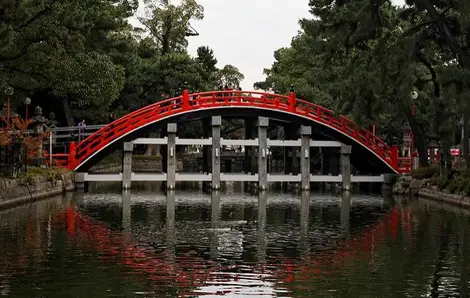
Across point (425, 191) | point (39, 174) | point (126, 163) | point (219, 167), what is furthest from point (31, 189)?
point (425, 191)

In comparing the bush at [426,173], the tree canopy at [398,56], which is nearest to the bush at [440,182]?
the bush at [426,173]

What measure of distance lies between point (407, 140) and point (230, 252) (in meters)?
29.1

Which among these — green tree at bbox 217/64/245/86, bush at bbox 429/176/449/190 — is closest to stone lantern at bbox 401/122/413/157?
bush at bbox 429/176/449/190

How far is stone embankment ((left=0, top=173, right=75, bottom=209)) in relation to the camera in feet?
88.4

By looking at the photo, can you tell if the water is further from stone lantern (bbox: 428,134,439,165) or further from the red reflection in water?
stone lantern (bbox: 428,134,439,165)

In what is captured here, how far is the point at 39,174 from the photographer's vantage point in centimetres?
3275

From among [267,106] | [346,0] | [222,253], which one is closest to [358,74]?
[346,0]

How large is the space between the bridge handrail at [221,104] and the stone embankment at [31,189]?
9.71 feet

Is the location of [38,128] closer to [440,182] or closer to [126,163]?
[126,163]

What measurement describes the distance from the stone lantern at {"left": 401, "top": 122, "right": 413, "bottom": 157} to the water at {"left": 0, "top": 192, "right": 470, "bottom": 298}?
14.6m

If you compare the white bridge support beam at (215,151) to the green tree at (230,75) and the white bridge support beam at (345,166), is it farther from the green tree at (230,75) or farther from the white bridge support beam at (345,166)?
the green tree at (230,75)

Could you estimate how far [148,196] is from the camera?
36469 mm

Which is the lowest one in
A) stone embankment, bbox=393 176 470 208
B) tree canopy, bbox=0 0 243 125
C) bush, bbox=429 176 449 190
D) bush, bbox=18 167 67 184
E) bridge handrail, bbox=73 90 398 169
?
stone embankment, bbox=393 176 470 208

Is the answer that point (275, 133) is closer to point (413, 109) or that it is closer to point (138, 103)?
point (138, 103)
